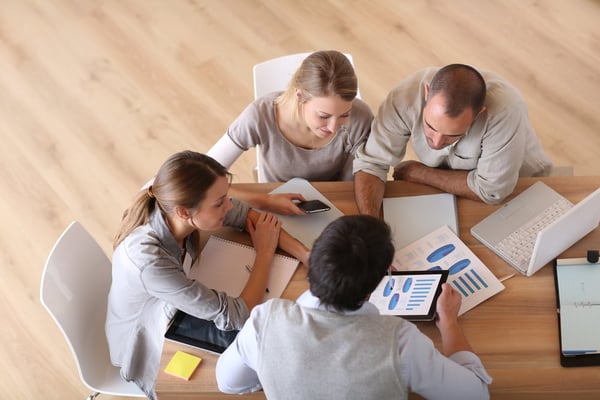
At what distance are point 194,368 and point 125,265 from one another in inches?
13.2

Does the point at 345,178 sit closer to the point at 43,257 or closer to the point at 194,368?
the point at 194,368

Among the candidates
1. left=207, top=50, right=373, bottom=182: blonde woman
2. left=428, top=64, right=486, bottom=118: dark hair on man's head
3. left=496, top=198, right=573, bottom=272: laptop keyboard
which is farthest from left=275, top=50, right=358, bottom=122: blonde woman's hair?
left=496, top=198, right=573, bottom=272: laptop keyboard

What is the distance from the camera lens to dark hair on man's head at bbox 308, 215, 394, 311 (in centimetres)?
125

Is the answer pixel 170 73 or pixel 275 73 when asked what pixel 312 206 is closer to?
pixel 275 73

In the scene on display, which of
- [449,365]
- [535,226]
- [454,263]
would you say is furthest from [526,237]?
[449,365]

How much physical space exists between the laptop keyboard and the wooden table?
0.10 feet

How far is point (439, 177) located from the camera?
1.97 m

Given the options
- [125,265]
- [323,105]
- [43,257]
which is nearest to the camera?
[125,265]

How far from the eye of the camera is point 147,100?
3.38 meters

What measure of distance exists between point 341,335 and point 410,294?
0.48 metres

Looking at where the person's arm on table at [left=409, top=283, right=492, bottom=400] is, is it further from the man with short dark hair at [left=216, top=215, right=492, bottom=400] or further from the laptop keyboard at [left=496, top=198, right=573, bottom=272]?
the laptop keyboard at [left=496, top=198, right=573, bottom=272]

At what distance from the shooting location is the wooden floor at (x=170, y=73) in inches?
119

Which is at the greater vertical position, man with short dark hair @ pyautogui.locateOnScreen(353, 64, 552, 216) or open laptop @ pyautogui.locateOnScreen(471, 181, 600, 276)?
man with short dark hair @ pyautogui.locateOnScreen(353, 64, 552, 216)

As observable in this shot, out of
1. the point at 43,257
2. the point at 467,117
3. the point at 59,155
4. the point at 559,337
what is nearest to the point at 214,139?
the point at 59,155
